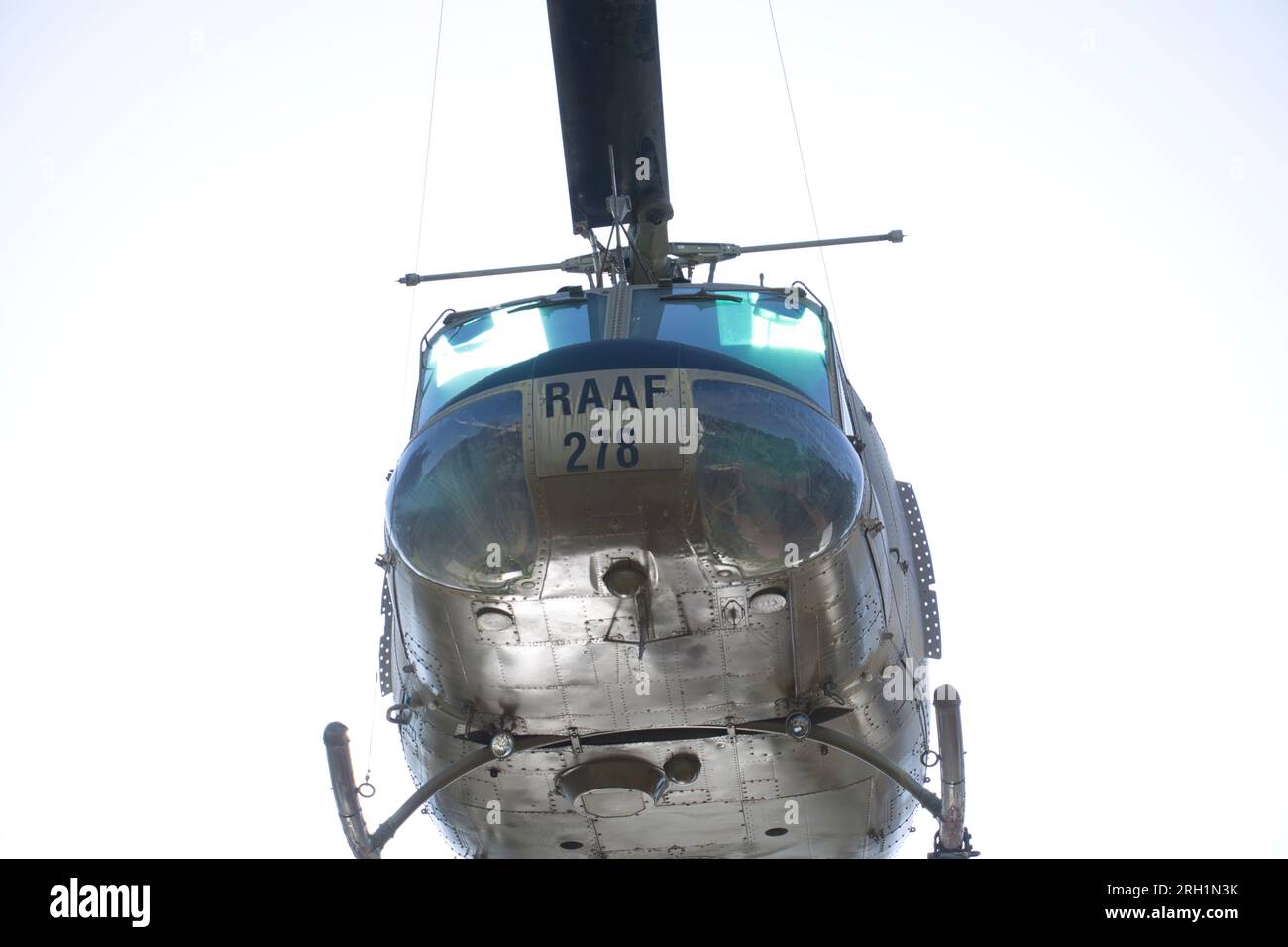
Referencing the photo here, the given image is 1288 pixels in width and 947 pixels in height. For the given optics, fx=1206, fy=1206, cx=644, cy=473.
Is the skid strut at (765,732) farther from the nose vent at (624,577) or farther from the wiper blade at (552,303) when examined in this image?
the wiper blade at (552,303)

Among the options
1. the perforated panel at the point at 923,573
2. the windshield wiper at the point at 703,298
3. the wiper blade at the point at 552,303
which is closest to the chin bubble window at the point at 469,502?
the wiper blade at the point at 552,303

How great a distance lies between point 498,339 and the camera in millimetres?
8266

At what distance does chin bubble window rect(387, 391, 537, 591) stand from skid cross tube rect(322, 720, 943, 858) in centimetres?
131

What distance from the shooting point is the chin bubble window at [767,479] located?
6.06 meters

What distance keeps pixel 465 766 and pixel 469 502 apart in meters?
1.95

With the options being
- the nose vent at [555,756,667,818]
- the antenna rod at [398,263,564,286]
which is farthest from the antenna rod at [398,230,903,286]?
the nose vent at [555,756,667,818]

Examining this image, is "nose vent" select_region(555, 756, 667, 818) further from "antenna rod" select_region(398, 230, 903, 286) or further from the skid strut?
"antenna rod" select_region(398, 230, 903, 286)

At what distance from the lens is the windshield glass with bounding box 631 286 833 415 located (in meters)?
7.75

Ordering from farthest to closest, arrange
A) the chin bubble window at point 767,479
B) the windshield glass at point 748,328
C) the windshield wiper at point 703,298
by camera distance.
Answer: the windshield wiper at point 703,298, the windshield glass at point 748,328, the chin bubble window at point 767,479

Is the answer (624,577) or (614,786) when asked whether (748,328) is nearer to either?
(624,577)
